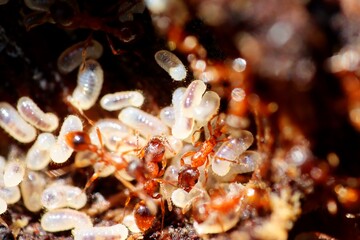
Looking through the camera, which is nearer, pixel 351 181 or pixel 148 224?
pixel 351 181

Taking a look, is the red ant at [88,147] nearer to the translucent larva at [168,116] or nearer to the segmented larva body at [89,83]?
the segmented larva body at [89,83]

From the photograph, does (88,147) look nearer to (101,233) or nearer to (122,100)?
(122,100)

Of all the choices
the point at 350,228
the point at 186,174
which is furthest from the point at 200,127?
the point at 350,228

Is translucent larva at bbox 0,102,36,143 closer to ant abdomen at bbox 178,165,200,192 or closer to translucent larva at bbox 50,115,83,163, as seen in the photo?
translucent larva at bbox 50,115,83,163

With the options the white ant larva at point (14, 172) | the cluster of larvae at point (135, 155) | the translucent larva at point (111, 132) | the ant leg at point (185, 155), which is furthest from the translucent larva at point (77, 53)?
the ant leg at point (185, 155)

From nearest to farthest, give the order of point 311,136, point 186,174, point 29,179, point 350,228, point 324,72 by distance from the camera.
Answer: point 324,72 < point 311,136 < point 350,228 < point 186,174 < point 29,179

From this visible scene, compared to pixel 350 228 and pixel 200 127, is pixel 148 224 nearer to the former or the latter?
pixel 200 127

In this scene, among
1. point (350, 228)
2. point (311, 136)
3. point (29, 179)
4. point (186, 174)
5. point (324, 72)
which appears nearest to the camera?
point (324, 72)

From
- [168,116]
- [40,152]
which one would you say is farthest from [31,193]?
[168,116]
